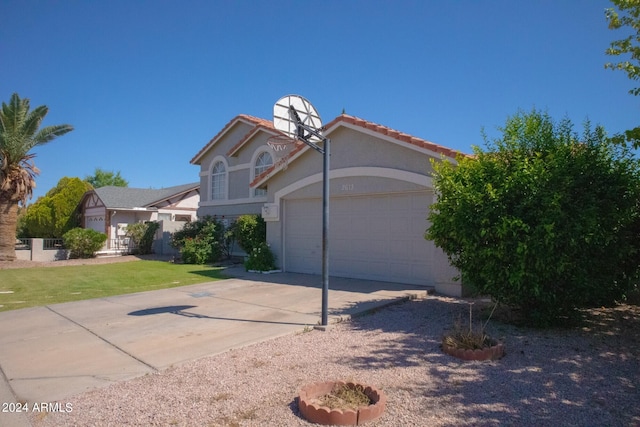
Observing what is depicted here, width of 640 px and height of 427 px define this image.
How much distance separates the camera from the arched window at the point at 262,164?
19406 mm

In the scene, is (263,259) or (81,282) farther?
(263,259)

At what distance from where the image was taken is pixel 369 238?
464 inches

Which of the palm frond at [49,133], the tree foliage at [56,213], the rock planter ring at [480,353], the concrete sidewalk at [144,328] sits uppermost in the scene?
the palm frond at [49,133]

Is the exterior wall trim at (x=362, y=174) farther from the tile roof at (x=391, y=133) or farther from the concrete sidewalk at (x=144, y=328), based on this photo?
the concrete sidewalk at (x=144, y=328)

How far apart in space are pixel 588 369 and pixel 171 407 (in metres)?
4.64

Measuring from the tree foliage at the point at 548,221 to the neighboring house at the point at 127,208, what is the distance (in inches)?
964

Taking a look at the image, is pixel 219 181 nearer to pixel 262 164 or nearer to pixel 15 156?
pixel 262 164

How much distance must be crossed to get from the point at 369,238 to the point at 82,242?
61.3ft

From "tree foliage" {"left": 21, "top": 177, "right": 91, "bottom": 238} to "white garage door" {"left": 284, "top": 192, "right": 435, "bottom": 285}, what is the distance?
23873 mm

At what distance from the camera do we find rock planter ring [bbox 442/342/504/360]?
16.8 feet

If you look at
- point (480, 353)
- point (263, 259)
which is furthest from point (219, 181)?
point (480, 353)

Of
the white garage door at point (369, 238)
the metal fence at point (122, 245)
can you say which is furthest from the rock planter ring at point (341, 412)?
the metal fence at point (122, 245)

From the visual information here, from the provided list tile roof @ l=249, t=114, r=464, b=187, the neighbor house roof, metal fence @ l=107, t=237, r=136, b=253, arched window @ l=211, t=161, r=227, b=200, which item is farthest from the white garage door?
the neighbor house roof

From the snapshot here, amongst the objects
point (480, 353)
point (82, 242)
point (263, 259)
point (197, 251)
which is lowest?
point (480, 353)
